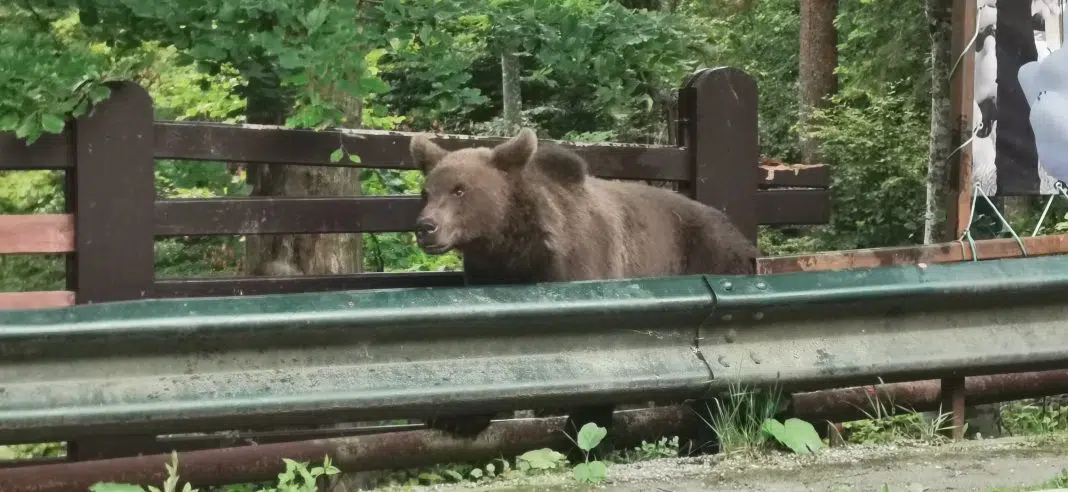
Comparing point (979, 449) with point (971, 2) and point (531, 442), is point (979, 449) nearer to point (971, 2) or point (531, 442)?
point (531, 442)

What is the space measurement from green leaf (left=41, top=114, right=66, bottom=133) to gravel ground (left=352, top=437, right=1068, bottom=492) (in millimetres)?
2241

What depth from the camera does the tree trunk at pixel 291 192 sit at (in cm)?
700

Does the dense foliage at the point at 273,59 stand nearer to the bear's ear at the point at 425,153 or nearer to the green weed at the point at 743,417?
the bear's ear at the point at 425,153

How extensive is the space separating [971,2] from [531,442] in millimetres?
3595

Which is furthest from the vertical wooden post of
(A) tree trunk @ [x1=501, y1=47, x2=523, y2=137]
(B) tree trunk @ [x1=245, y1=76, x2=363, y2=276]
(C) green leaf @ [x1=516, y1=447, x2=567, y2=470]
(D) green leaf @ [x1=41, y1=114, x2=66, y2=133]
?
(A) tree trunk @ [x1=501, y1=47, x2=523, y2=137]

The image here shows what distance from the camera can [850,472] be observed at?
147 inches

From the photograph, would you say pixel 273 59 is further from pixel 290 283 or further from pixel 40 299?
pixel 40 299

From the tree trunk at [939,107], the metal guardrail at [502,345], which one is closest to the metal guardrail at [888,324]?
the metal guardrail at [502,345]

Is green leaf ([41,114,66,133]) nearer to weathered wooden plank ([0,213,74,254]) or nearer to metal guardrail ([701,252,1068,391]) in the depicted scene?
weathered wooden plank ([0,213,74,254])

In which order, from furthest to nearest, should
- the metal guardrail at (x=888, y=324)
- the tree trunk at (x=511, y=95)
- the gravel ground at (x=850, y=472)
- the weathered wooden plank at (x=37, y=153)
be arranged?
the tree trunk at (x=511, y=95)
the weathered wooden plank at (x=37, y=153)
the metal guardrail at (x=888, y=324)
the gravel ground at (x=850, y=472)

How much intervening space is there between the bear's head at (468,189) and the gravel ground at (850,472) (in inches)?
75.7

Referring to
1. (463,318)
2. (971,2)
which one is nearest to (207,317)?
(463,318)

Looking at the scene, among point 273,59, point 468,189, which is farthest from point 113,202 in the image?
point 468,189

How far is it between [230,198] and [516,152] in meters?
1.42
